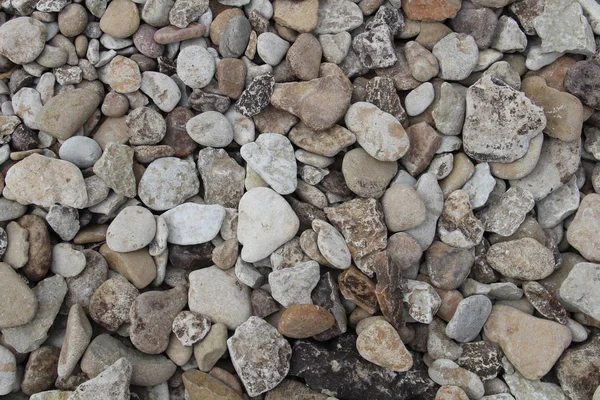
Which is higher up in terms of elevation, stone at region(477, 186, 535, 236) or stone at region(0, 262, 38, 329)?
stone at region(477, 186, 535, 236)

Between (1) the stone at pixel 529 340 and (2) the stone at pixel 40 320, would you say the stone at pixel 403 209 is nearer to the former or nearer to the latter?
(1) the stone at pixel 529 340

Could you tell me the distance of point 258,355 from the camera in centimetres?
144

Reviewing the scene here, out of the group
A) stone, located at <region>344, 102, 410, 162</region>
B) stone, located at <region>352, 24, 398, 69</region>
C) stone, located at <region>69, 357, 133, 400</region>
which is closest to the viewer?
stone, located at <region>69, 357, 133, 400</region>

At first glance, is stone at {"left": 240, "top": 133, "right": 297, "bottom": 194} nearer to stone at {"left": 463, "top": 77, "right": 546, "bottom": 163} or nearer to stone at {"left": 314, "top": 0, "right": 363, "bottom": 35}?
stone at {"left": 314, "top": 0, "right": 363, "bottom": 35}

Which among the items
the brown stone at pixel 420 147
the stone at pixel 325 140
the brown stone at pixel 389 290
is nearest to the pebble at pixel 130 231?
the stone at pixel 325 140

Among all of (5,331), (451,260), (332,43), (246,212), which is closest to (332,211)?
(246,212)

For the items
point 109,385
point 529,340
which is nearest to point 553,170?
point 529,340

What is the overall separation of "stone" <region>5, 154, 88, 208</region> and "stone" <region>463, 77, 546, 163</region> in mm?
1155

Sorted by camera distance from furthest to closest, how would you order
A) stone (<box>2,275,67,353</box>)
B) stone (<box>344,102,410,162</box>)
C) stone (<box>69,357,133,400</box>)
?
stone (<box>344,102,410,162</box>) < stone (<box>2,275,67,353</box>) < stone (<box>69,357,133,400</box>)

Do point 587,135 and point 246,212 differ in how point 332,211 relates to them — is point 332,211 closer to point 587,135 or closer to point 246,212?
point 246,212

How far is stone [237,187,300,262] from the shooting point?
1546 millimetres

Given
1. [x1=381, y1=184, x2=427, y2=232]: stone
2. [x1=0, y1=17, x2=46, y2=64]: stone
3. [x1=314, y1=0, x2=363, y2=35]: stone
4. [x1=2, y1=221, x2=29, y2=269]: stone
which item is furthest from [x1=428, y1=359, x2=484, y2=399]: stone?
[x1=0, y1=17, x2=46, y2=64]: stone

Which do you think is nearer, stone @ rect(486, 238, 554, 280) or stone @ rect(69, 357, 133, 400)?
stone @ rect(69, 357, 133, 400)

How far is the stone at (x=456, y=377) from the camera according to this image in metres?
1.47
